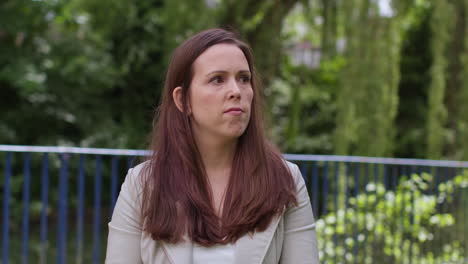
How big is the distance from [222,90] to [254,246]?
0.42 metres

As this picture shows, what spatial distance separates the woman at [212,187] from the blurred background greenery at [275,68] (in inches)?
134

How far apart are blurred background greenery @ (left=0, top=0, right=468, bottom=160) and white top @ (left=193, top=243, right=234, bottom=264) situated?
3.56 metres

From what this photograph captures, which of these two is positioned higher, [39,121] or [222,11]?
[222,11]

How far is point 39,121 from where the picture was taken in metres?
9.59

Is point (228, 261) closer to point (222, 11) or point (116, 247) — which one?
point (116, 247)

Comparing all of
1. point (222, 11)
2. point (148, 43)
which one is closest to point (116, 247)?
point (222, 11)

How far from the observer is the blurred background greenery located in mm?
6016

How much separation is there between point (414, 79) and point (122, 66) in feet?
19.1

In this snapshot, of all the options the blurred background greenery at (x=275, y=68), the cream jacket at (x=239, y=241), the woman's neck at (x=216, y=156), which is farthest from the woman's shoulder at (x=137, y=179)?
the blurred background greenery at (x=275, y=68)

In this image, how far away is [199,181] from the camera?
1632mm

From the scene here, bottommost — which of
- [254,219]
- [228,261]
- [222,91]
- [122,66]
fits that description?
[228,261]

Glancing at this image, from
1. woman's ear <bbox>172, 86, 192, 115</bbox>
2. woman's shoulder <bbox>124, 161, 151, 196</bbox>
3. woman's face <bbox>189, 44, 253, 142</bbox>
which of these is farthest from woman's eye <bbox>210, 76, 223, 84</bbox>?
woman's shoulder <bbox>124, 161, 151, 196</bbox>

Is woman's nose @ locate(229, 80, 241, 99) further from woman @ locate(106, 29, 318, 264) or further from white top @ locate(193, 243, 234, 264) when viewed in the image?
white top @ locate(193, 243, 234, 264)

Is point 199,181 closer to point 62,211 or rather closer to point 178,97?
point 178,97
